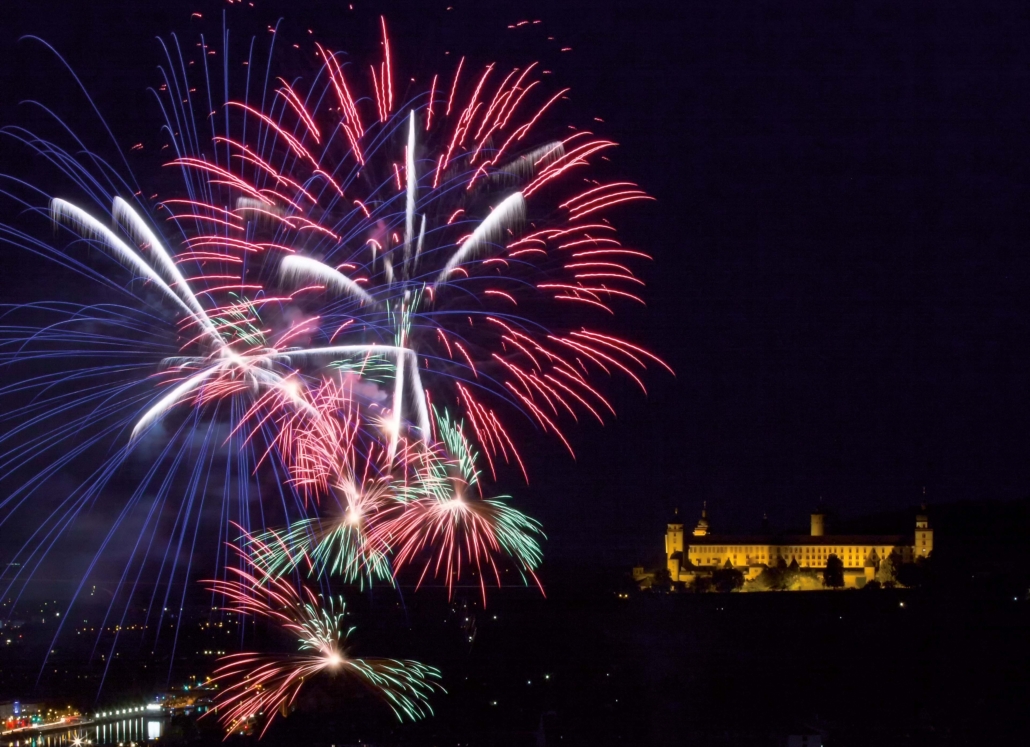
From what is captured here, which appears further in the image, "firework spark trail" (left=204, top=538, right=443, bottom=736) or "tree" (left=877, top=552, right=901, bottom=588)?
"tree" (left=877, top=552, right=901, bottom=588)

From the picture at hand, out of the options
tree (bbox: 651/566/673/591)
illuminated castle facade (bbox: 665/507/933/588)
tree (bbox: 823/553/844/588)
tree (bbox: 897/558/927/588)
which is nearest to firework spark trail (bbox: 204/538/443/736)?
tree (bbox: 897/558/927/588)

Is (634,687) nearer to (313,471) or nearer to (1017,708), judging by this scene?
(1017,708)

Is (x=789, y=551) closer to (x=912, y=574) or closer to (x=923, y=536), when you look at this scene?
(x=923, y=536)

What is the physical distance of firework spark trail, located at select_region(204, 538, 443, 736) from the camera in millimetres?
11805

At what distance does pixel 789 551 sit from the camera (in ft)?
212

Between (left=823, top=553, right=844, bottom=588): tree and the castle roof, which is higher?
the castle roof

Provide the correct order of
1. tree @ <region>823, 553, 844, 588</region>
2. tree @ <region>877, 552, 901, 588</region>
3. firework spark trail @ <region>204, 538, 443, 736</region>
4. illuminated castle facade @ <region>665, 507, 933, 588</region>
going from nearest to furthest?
firework spark trail @ <region>204, 538, 443, 736</region>, tree @ <region>877, 552, 901, 588</region>, tree @ <region>823, 553, 844, 588</region>, illuminated castle facade @ <region>665, 507, 933, 588</region>

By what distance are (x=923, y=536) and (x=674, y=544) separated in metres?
15.7

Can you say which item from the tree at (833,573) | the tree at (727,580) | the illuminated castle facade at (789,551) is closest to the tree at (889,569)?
the illuminated castle facade at (789,551)

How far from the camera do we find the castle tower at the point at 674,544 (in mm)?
66000

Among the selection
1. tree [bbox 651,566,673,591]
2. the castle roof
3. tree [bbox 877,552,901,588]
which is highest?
the castle roof

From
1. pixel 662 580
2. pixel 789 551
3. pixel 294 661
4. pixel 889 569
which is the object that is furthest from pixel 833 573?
pixel 294 661

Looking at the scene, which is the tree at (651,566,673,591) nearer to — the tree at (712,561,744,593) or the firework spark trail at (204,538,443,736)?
the tree at (712,561,744,593)

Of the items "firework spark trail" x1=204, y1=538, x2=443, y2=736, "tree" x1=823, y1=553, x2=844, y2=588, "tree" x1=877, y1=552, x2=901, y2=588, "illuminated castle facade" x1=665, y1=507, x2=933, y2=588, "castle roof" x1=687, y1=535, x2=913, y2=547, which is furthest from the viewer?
"castle roof" x1=687, y1=535, x2=913, y2=547
